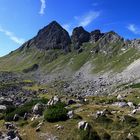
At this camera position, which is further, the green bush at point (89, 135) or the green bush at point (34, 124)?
the green bush at point (34, 124)

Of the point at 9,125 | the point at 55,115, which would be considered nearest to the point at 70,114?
the point at 55,115

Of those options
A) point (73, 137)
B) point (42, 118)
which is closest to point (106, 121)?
point (73, 137)

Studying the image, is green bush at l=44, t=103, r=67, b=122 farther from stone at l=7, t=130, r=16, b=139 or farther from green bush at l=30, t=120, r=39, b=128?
stone at l=7, t=130, r=16, b=139

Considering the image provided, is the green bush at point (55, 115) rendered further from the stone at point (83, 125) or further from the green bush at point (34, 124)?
the stone at point (83, 125)

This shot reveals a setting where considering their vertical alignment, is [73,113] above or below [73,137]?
above

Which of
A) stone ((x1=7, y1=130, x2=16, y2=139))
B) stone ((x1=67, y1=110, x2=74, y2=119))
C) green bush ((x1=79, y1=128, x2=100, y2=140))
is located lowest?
green bush ((x1=79, y1=128, x2=100, y2=140))

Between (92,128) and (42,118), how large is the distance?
26.4 feet

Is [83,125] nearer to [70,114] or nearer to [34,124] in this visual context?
[70,114]

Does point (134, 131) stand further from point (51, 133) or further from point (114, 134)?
point (51, 133)

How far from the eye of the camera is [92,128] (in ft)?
127

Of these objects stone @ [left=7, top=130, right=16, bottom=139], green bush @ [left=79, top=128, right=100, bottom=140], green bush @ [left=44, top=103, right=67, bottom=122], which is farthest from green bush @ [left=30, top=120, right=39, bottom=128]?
green bush @ [left=79, top=128, right=100, bottom=140]

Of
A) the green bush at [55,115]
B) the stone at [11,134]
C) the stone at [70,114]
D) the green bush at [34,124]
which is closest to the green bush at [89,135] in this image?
the stone at [70,114]

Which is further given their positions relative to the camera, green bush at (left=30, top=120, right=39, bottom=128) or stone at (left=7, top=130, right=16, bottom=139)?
green bush at (left=30, top=120, right=39, bottom=128)

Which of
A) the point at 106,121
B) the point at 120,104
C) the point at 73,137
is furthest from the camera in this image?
the point at 120,104
